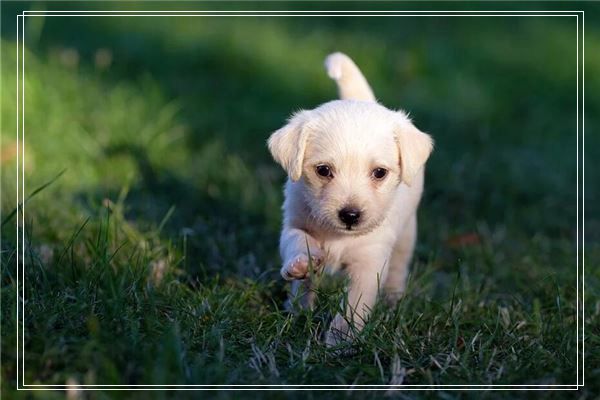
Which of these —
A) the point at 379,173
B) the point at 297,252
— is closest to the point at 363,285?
the point at 297,252

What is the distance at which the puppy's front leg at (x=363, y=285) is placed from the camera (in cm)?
367

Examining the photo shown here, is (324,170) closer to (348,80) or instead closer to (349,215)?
(349,215)

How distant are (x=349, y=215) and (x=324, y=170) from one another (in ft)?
0.89

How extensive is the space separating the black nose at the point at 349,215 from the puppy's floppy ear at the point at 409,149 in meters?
0.37

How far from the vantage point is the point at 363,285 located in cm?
396

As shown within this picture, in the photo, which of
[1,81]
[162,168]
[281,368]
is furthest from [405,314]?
[1,81]

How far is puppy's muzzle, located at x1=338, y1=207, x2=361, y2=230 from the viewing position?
377 centimetres

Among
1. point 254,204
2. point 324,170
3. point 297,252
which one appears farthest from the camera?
point 254,204

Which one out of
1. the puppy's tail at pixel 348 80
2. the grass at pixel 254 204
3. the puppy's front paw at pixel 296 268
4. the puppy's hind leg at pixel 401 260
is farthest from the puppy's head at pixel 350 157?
the puppy's hind leg at pixel 401 260

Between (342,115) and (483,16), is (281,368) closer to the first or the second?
(342,115)

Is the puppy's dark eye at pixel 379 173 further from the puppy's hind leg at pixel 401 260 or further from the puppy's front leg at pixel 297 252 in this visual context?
the puppy's hind leg at pixel 401 260

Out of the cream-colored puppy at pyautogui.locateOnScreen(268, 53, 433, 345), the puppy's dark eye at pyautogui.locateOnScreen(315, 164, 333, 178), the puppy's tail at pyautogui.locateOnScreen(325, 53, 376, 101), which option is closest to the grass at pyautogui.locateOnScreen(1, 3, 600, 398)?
the cream-colored puppy at pyautogui.locateOnScreen(268, 53, 433, 345)

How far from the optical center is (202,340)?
3.40m

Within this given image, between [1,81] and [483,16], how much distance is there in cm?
605
